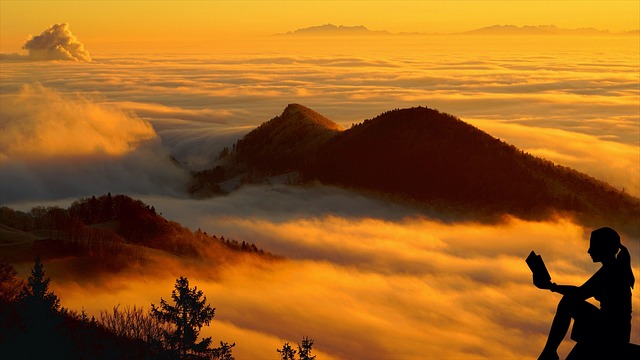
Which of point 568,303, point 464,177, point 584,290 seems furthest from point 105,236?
point 464,177

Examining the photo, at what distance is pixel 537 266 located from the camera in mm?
12258

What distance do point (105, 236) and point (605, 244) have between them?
3730 inches

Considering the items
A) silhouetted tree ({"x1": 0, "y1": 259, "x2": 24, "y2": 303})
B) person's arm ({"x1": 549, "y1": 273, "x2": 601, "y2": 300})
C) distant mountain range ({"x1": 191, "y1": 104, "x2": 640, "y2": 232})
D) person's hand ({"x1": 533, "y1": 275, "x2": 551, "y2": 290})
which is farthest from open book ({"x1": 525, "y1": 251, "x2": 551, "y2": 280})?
distant mountain range ({"x1": 191, "y1": 104, "x2": 640, "y2": 232})

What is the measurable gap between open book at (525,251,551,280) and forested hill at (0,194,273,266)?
261 ft

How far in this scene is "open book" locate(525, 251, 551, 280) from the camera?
1219 cm

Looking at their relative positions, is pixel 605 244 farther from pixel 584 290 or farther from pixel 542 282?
pixel 542 282

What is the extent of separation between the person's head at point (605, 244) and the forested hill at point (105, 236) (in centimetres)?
7970

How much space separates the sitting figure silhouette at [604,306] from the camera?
12734 millimetres

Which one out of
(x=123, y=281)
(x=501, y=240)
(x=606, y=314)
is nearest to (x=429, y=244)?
(x=501, y=240)

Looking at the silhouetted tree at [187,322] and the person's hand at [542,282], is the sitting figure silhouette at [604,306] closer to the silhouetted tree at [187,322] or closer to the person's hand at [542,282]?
the person's hand at [542,282]

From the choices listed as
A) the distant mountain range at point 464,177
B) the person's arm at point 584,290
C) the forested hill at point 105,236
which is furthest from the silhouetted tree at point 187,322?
the distant mountain range at point 464,177

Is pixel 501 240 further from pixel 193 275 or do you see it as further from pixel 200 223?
pixel 193 275

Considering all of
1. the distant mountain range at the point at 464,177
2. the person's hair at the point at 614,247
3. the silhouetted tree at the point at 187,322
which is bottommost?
the person's hair at the point at 614,247

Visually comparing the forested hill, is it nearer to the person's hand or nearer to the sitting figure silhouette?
the sitting figure silhouette
